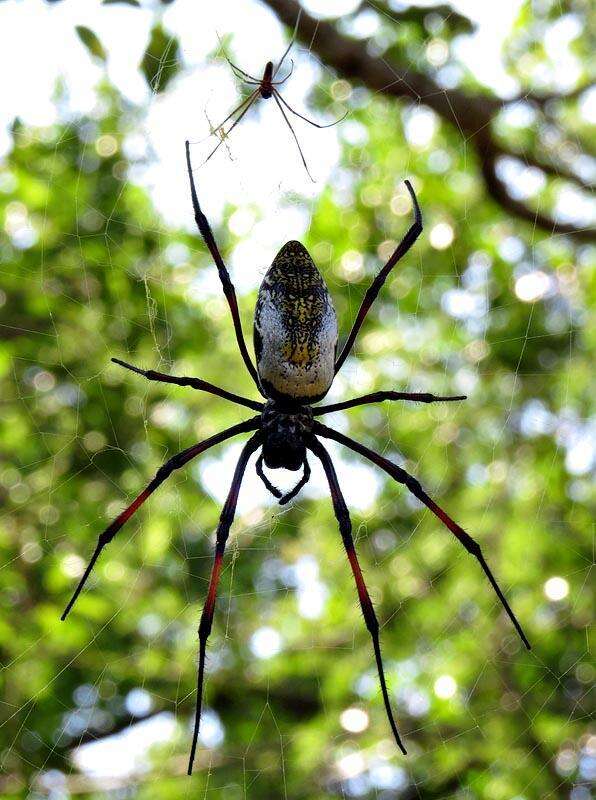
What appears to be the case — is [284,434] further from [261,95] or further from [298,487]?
[261,95]

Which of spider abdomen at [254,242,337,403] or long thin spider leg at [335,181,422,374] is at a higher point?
long thin spider leg at [335,181,422,374]

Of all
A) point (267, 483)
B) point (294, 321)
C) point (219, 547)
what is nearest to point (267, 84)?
point (294, 321)

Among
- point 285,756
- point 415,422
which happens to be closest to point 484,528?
point 415,422

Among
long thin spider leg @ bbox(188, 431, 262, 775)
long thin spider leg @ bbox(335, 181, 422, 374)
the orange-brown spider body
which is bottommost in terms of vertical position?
long thin spider leg @ bbox(188, 431, 262, 775)

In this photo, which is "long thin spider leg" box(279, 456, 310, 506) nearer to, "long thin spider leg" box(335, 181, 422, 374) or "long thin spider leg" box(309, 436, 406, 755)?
"long thin spider leg" box(309, 436, 406, 755)

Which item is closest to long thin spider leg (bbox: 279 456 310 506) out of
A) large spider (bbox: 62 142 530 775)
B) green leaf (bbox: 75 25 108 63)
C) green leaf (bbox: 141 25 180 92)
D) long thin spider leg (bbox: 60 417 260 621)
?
large spider (bbox: 62 142 530 775)

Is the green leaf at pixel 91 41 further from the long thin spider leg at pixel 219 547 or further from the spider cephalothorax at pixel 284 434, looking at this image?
the long thin spider leg at pixel 219 547

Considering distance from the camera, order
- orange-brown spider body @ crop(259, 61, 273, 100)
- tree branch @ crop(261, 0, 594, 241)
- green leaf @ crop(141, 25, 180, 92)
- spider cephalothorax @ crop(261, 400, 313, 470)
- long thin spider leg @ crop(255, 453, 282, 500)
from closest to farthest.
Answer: orange-brown spider body @ crop(259, 61, 273, 100), long thin spider leg @ crop(255, 453, 282, 500), spider cephalothorax @ crop(261, 400, 313, 470), green leaf @ crop(141, 25, 180, 92), tree branch @ crop(261, 0, 594, 241)

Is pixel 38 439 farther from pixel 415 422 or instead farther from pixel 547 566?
pixel 547 566

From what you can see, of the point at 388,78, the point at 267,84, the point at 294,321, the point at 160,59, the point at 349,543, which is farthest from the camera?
the point at 388,78
